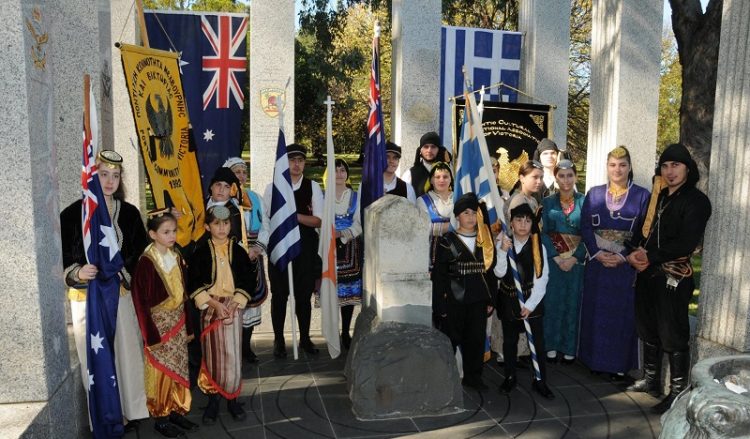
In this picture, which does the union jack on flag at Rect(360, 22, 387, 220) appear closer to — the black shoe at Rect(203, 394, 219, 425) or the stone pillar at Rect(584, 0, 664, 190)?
the black shoe at Rect(203, 394, 219, 425)

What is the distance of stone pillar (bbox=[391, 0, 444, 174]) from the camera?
7.68m

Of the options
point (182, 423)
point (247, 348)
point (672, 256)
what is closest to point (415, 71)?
point (247, 348)

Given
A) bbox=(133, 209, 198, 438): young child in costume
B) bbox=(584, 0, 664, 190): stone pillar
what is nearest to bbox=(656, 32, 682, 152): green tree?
bbox=(584, 0, 664, 190): stone pillar

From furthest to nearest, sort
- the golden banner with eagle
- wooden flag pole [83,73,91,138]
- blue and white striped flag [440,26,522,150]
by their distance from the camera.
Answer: blue and white striped flag [440,26,522,150] < the golden banner with eagle < wooden flag pole [83,73,91,138]

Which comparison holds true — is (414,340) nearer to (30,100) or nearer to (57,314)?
(57,314)

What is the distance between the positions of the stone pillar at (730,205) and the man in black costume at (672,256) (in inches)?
4.9

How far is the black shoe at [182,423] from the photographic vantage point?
14.8ft

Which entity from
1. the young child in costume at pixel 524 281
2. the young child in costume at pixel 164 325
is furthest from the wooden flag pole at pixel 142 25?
the young child in costume at pixel 524 281

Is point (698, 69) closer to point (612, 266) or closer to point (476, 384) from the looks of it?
point (612, 266)

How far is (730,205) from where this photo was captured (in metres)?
4.55

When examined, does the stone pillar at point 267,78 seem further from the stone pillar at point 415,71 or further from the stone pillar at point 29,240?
the stone pillar at point 29,240

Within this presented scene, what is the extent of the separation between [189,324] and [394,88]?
15.0 ft

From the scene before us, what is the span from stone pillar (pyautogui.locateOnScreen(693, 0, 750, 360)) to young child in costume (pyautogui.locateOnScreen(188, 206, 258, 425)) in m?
3.58

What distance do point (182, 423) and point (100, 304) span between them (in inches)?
43.5
